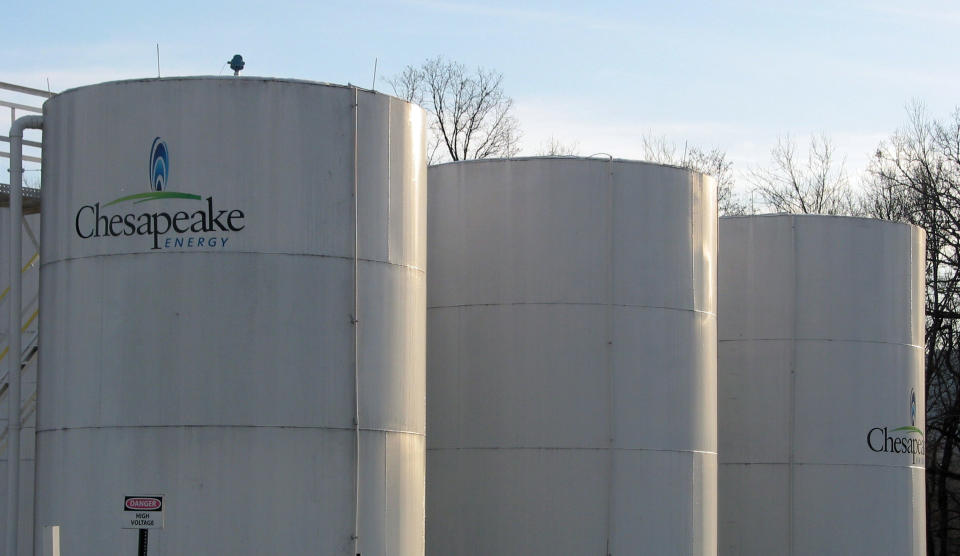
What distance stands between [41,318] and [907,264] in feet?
54.7

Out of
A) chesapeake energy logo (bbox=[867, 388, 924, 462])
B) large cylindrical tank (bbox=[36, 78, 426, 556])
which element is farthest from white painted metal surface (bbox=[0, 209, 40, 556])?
chesapeake energy logo (bbox=[867, 388, 924, 462])

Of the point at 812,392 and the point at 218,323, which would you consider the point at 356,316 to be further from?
the point at 812,392

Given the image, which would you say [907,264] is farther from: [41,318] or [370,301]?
[41,318]

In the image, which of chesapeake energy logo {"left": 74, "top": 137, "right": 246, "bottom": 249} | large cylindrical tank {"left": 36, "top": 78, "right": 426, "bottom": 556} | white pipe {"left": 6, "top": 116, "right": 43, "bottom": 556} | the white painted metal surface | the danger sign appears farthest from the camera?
the white painted metal surface

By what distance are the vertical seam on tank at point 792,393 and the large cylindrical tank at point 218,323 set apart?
35.8ft

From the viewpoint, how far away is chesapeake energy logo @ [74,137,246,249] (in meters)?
17.0

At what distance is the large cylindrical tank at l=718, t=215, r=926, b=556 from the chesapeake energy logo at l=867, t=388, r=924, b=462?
0.03m

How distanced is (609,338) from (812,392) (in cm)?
655

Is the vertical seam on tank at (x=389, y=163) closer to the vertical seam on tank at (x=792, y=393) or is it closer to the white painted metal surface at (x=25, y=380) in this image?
the white painted metal surface at (x=25, y=380)

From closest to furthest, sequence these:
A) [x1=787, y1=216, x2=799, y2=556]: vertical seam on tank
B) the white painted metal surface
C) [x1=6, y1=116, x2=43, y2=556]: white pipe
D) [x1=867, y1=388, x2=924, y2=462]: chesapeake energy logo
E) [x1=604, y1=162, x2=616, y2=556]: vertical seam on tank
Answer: [x1=6, y1=116, x2=43, y2=556]: white pipe, [x1=604, y1=162, x2=616, y2=556]: vertical seam on tank, the white painted metal surface, [x1=787, y1=216, x2=799, y2=556]: vertical seam on tank, [x1=867, y1=388, x2=924, y2=462]: chesapeake energy logo

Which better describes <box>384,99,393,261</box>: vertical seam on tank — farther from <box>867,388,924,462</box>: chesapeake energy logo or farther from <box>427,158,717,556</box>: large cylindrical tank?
<box>867,388,924,462</box>: chesapeake energy logo

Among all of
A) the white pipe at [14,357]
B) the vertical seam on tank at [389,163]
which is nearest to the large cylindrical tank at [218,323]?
the vertical seam on tank at [389,163]

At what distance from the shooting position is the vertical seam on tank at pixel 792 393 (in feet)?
87.2

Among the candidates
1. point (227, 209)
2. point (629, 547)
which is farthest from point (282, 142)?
point (629, 547)
